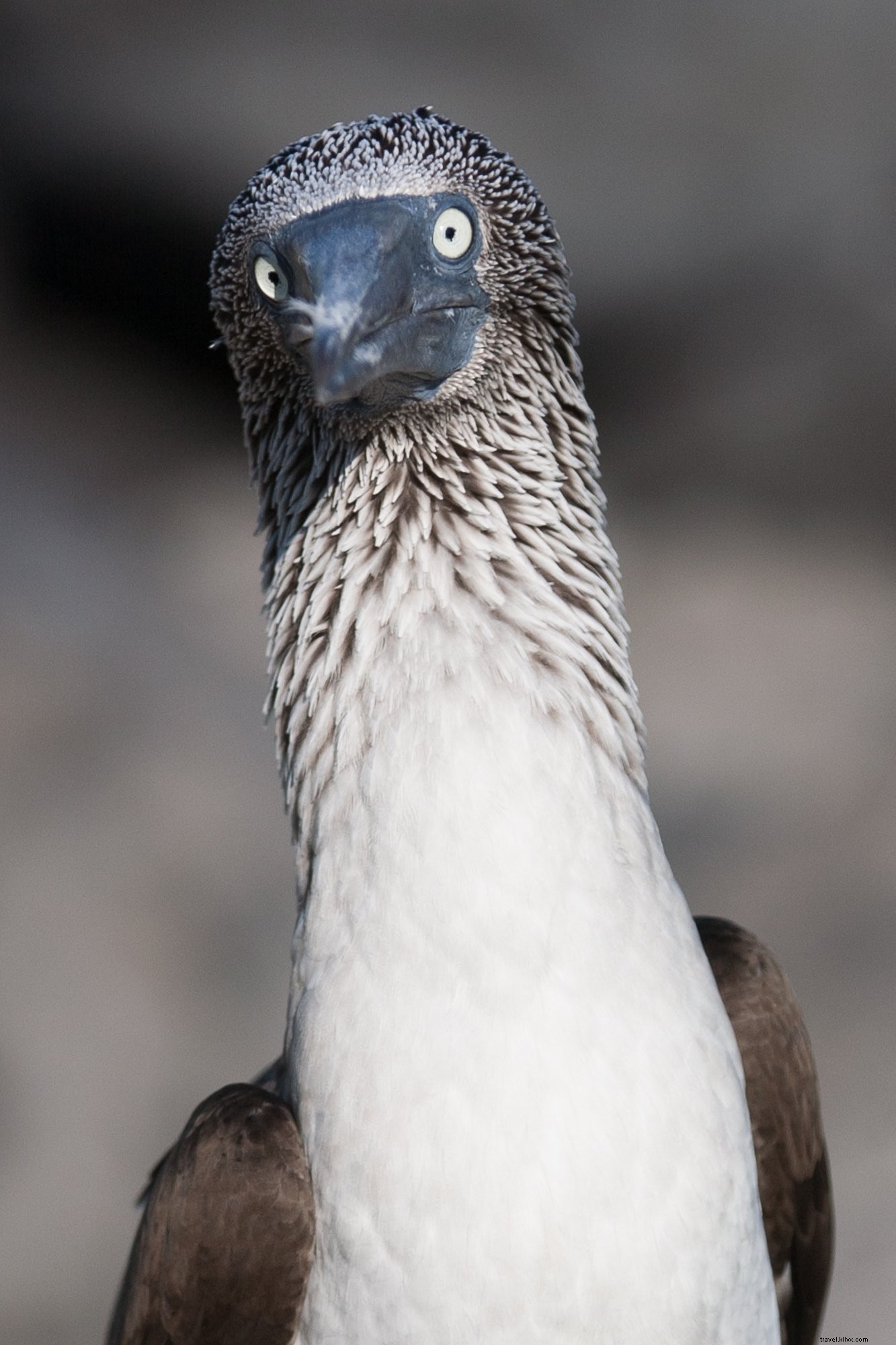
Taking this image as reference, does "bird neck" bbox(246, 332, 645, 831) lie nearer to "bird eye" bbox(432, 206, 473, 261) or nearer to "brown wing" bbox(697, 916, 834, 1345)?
"bird eye" bbox(432, 206, 473, 261)

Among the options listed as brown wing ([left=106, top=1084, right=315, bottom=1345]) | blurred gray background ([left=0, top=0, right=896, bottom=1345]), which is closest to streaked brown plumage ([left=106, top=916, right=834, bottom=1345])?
brown wing ([left=106, top=1084, right=315, bottom=1345])

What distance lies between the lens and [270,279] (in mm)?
2393

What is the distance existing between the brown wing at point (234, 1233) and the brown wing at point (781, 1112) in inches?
39.8

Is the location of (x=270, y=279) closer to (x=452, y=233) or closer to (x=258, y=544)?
(x=452, y=233)

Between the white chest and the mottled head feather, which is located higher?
the mottled head feather

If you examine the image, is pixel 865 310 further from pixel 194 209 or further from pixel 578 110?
pixel 194 209

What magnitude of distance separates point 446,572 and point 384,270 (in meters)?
0.54

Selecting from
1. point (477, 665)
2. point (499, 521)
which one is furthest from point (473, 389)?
point (477, 665)

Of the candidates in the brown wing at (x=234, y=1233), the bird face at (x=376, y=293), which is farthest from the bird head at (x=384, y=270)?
the brown wing at (x=234, y=1233)

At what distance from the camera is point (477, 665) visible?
2.37m

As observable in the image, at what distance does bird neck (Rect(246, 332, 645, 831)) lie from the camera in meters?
2.41

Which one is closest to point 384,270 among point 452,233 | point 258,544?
point 452,233

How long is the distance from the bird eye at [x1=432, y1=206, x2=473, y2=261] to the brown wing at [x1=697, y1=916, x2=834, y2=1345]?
1602 millimetres

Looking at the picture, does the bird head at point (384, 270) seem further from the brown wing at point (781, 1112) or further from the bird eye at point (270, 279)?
the brown wing at point (781, 1112)
